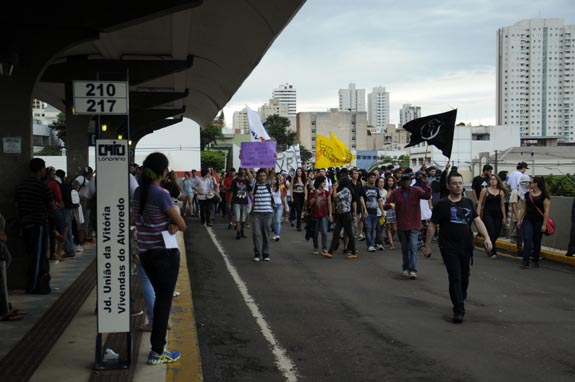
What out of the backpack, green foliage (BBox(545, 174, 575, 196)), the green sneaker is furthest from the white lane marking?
green foliage (BBox(545, 174, 575, 196))

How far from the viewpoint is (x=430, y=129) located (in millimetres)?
13055

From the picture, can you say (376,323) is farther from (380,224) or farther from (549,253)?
(380,224)

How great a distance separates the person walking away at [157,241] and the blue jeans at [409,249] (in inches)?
246

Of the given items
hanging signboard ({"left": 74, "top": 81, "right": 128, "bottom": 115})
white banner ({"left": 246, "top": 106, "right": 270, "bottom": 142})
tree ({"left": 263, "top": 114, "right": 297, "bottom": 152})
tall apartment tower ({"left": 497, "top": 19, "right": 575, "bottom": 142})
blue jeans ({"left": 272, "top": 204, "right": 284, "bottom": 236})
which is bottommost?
blue jeans ({"left": 272, "top": 204, "right": 284, "bottom": 236})

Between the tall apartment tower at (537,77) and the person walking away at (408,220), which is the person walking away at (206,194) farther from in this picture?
the tall apartment tower at (537,77)

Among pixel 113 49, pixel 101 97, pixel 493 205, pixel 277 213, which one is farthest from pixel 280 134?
pixel 101 97

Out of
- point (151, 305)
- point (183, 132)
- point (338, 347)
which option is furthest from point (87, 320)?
point (183, 132)

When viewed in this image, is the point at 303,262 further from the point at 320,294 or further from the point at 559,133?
the point at 559,133

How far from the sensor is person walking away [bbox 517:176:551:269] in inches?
501

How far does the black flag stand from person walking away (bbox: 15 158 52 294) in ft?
21.8

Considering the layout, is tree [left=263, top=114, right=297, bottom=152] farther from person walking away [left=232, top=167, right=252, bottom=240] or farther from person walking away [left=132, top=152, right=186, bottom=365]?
person walking away [left=132, top=152, right=186, bottom=365]

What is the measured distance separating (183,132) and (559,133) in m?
123

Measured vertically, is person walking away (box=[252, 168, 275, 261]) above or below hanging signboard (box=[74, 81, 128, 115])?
below

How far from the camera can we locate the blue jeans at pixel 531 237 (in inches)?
506
